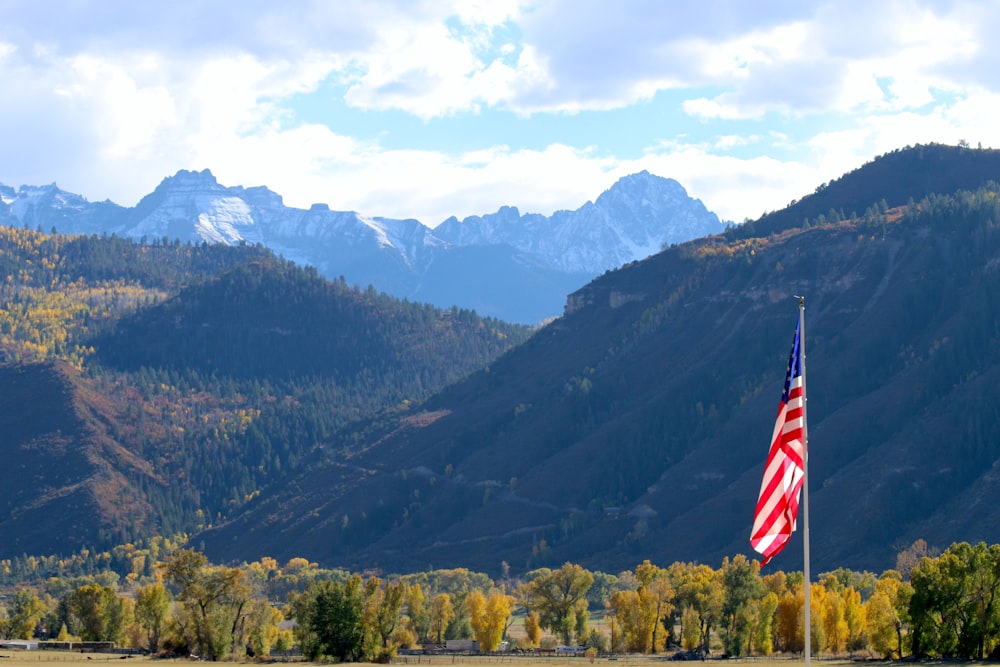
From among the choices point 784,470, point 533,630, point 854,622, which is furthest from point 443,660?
point 784,470

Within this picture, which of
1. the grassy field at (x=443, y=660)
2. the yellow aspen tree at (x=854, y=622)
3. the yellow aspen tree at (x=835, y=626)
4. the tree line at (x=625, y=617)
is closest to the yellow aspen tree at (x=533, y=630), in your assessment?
the tree line at (x=625, y=617)

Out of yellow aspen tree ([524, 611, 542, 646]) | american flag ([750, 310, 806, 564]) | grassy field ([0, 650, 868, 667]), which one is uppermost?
american flag ([750, 310, 806, 564])

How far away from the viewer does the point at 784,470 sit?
64.3 m

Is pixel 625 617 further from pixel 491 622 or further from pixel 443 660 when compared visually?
pixel 443 660

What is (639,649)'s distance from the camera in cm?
18225

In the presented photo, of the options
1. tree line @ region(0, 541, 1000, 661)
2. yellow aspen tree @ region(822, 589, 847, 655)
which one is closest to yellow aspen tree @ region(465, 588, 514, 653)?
tree line @ region(0, 541, 1000, 661)

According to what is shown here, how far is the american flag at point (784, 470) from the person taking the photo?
210 ft

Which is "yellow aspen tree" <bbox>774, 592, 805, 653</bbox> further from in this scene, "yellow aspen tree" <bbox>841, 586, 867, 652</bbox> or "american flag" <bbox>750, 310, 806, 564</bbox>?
"american flag" <bbox>750, 310, 806, 564</bbox>

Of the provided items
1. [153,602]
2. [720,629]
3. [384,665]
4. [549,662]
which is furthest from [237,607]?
[720,629]

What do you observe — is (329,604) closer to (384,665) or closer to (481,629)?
(384,665)

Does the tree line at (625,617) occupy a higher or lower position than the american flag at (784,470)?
lower

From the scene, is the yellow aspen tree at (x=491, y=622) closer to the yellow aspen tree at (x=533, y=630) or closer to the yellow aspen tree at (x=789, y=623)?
the yellow aspen tree at (x=533, y=630)

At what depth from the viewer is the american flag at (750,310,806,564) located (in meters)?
63.9

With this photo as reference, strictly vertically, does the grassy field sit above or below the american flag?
below
